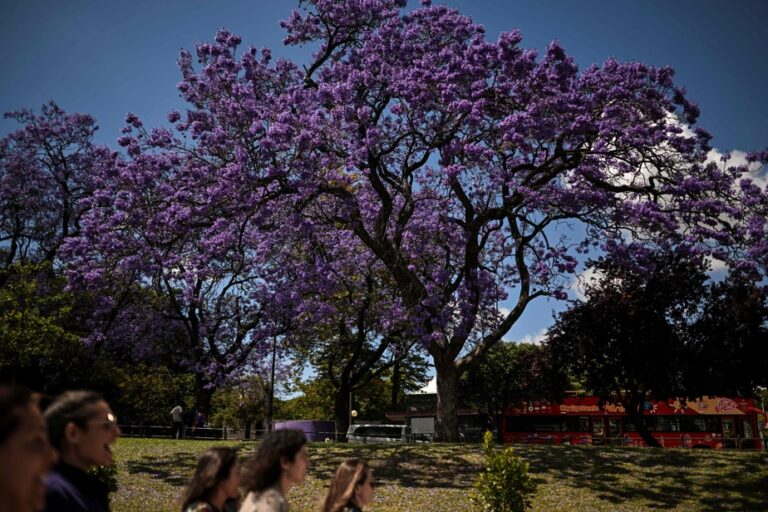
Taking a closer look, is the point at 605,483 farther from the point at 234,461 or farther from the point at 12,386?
the point at 12,386

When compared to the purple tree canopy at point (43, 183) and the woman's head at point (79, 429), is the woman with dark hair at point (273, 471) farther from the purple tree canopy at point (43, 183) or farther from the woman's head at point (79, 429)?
the purple tree canopy at point (43, 183)

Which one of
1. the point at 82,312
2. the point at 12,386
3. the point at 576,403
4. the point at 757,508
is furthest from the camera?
the point at 576,403

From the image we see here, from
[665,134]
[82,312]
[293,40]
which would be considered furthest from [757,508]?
[82,312]

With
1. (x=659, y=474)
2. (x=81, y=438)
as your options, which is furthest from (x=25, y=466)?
(x=659, y=474)

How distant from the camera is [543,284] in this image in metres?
22.3

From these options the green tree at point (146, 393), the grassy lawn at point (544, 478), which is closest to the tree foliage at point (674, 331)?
the grassy lawn at point (544, 478)

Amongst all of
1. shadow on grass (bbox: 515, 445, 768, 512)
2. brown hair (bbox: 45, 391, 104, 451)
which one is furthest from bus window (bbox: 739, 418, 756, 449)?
brown hair (bbox: 45, 391, 104, 451)

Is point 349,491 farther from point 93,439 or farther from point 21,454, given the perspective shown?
point 21,454

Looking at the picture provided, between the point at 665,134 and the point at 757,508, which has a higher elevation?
the point at 665,134

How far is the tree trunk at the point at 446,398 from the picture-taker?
22.5 meters

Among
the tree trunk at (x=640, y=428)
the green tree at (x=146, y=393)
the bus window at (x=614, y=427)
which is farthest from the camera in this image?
the bus window at (x=614, y=427)

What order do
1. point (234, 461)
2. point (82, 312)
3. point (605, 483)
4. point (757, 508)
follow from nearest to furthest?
point (234, 461) → point (757, 508) → point (605, 483) → point (82, 312)

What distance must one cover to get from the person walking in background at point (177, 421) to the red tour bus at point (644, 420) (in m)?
19.3

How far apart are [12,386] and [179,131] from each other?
21.2 m
